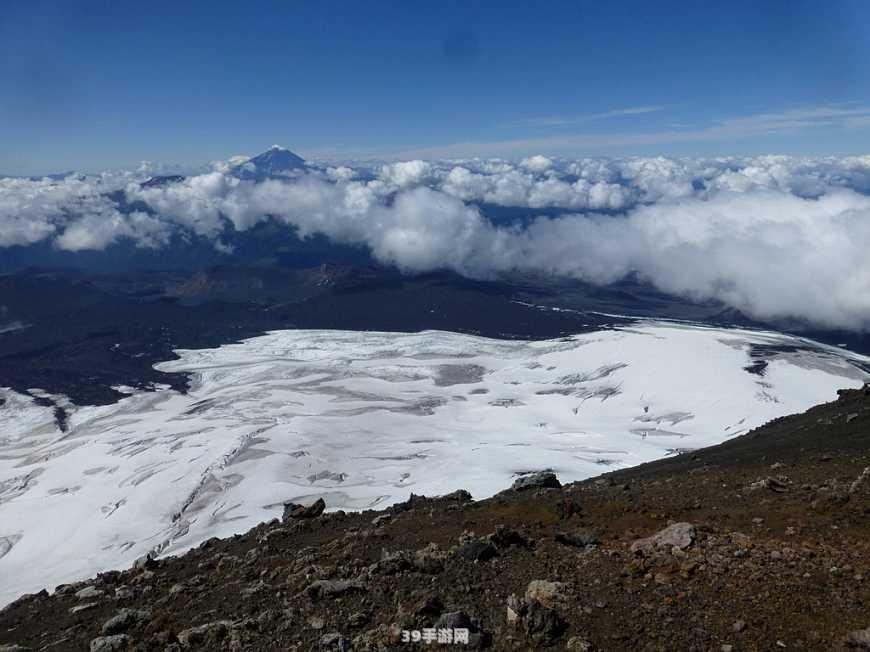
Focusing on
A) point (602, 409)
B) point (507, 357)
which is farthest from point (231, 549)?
point (507, 357)

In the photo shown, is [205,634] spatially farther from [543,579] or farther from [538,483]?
[538,483]

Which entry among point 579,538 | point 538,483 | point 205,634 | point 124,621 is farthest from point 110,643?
point 538,483

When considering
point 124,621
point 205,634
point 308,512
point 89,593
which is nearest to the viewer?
point 205,634

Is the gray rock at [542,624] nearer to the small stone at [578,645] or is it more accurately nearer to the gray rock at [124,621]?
the small stone at [578,645]

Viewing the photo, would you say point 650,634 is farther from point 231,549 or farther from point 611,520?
point 231,549

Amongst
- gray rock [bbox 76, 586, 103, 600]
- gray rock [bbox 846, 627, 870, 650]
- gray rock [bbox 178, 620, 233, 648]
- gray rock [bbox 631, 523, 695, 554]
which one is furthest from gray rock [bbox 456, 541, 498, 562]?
gray rock [bbox 76, 586, 103, 600]

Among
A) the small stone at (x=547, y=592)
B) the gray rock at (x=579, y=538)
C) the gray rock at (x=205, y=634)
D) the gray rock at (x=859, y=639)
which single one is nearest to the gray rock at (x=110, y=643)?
the gray rock at (x=205, y=634)

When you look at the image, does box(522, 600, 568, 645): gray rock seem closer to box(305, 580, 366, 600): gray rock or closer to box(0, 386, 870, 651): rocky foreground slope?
box(0, 386, 870, 651): rocky foreground slope
